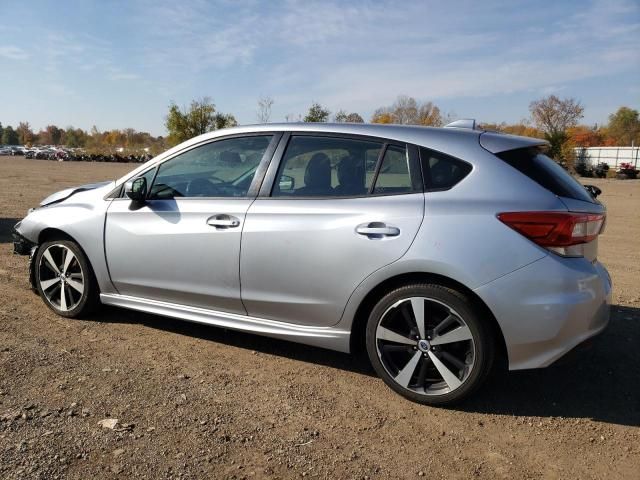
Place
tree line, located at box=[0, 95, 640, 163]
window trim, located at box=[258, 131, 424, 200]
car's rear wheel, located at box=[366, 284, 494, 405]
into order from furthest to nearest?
tree line, located at box=[0, 95, 640, 163], window trim, located at box=[258, 131, 424, 200], car's rear wheel, located at box=[366, 284, 494, 405]

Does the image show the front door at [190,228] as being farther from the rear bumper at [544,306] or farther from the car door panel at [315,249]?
the rear bumper at [544,306]

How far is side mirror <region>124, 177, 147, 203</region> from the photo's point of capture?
411cm

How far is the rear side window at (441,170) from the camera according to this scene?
3219 mm

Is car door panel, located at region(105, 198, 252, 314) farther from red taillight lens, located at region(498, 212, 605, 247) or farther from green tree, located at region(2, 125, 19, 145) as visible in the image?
green tree, located at region(2, 125, 19, 145)

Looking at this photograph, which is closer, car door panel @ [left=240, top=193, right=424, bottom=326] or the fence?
car door panel @ [left=240, top=193, right=424, bottom=326]

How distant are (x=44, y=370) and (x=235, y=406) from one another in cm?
143

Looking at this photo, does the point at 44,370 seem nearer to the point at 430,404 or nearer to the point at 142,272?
the point at 142,272

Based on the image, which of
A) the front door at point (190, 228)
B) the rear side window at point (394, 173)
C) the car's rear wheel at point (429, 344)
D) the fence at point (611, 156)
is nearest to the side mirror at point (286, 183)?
the front door at point (190, 228)

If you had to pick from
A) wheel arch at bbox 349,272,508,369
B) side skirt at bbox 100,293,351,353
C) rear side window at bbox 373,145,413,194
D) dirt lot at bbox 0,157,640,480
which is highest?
rear side window at bbox 373,145,413,194

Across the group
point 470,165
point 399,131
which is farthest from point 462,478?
point 399,131

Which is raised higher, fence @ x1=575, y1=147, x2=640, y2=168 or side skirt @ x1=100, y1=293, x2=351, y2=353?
fence @ x1=575, y1=147, x2=640, y2=168

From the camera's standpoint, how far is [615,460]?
9.21 feet

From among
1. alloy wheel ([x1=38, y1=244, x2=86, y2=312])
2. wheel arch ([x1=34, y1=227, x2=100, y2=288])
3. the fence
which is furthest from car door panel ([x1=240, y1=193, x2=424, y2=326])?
the fence

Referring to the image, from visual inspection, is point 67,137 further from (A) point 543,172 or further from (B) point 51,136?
(A) point 543,172
